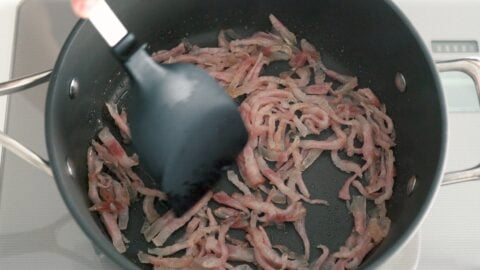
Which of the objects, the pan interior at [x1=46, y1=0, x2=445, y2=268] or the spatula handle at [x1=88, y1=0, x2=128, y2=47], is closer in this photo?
the spatula handle at [x1=88, y1=0, x2=128, y2=47]

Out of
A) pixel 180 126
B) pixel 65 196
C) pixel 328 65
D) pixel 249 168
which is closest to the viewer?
pixel 65 196

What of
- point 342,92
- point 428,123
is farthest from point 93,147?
point 428,123

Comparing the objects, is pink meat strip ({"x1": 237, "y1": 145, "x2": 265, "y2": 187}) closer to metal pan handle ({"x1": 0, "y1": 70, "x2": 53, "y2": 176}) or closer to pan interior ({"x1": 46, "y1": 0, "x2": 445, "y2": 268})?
pan interior ({"x1": 46, "y1": 0, "x2": 445, "y2": 268})

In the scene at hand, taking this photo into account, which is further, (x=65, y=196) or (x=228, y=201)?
(x=228, y=201)

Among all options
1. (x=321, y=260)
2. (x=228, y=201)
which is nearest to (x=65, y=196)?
(x=228, y=201)

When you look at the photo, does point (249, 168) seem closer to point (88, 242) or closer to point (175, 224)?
point (175, 224)

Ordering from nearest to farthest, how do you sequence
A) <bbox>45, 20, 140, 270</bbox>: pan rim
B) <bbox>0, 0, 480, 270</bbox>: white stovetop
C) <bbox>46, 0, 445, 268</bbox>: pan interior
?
<bbox>45, 20, 140, 270</bbox>: pan rim, <bbox>46, 0, 445, 268</bbox>: pan interior, <bbox>0, 0, 480, 270</bbox>: white stovetop

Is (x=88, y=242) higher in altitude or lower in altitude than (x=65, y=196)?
lower

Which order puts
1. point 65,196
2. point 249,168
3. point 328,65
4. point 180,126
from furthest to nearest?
point 328,65 → point 249,168 → point 180,126 → point 65,196

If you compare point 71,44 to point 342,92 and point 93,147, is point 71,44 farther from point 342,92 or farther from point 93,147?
point 342,92

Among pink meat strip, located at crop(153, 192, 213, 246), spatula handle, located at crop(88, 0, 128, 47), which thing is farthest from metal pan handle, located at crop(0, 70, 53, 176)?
pink meat strip, located at crop(153, 192, 213, 246)
